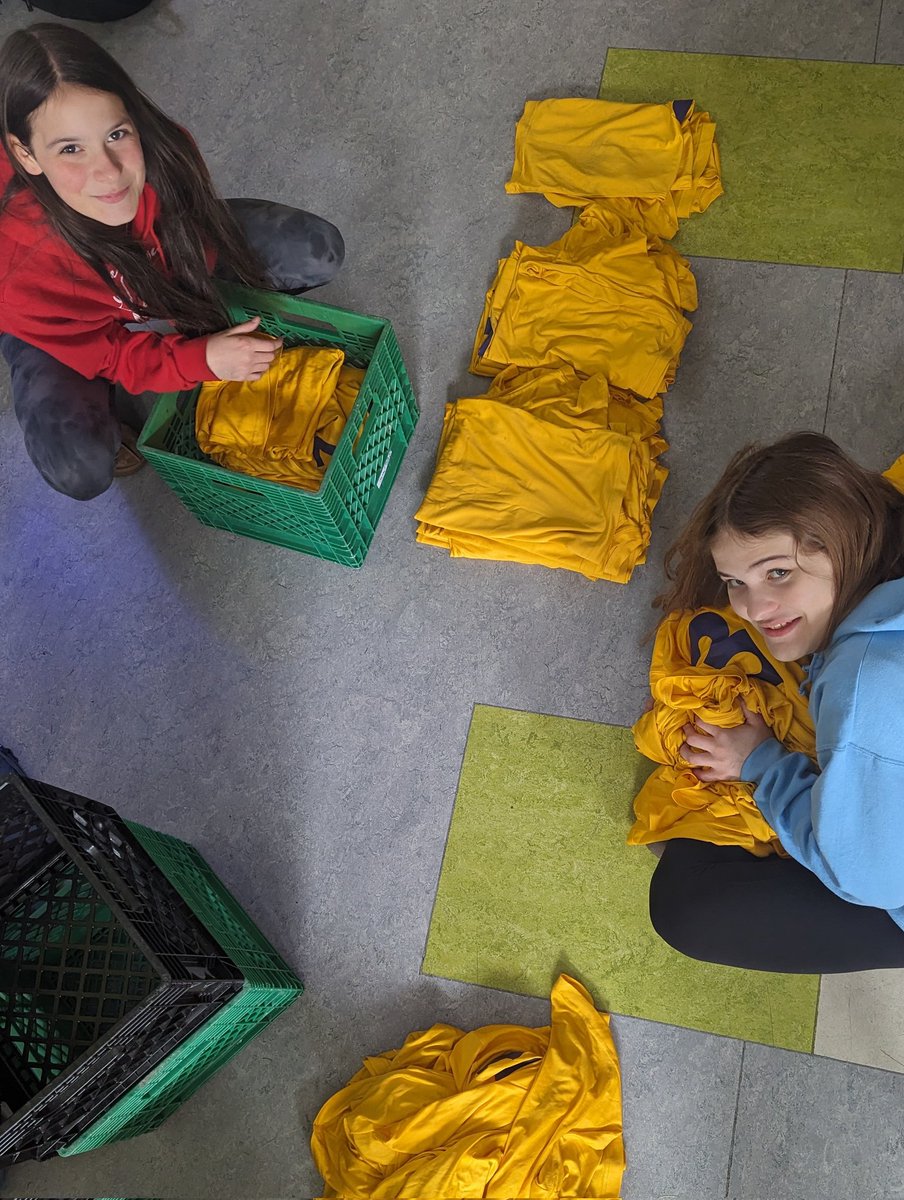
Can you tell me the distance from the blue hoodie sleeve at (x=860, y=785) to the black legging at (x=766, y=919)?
109 millimetres

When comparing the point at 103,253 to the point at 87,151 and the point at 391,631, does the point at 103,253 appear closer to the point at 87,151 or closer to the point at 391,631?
the point at 87,151

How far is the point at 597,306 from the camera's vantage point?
1.87 m

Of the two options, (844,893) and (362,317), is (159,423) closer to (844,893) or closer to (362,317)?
(362,317)

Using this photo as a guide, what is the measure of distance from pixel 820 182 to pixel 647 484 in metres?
0.72

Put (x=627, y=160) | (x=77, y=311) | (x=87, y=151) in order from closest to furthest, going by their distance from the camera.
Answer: (x=87, y=151), (x=77, y=311), (x=627, y=160)

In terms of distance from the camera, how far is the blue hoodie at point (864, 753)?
3.78ft

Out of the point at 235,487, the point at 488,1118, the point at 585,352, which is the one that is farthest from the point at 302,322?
the point at 488,1118

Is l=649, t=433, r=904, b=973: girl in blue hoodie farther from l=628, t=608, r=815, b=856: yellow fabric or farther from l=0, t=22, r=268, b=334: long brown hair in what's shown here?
l=0, t=22, r=268, b=334: long brown hair

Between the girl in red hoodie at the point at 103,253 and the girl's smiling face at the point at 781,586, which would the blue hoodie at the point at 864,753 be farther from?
the girl in red hoodie at the point at 103,253

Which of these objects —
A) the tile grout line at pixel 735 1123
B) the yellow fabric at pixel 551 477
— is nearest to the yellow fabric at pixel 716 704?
the yellow fabric at pixel 551 477

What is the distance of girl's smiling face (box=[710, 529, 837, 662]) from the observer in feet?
4.16

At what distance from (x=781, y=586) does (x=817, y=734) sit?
195 mm

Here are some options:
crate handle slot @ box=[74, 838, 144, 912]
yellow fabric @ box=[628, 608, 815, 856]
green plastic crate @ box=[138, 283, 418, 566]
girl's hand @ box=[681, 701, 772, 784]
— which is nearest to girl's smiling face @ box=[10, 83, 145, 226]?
green plastic crate @ box=[138, 283, 418, 566]

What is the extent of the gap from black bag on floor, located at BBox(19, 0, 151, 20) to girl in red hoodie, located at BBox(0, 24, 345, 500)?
2.83ft
